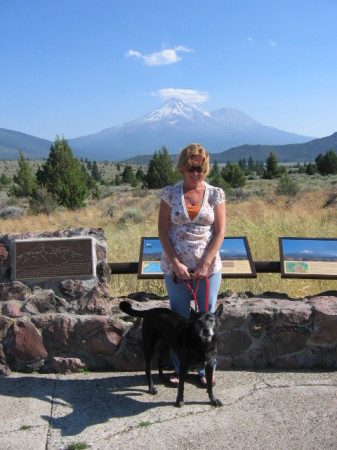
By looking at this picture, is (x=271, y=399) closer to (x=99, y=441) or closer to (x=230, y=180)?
(x=99, y=441)

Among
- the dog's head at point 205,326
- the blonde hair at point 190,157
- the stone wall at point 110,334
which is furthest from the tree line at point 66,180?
the dog's head at point 205,326

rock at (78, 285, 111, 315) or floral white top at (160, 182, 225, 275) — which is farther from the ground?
floral white top at (160, 182, 225, 275)

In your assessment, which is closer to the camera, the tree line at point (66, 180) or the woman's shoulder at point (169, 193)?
the woman's shoulder at point (169, 193)

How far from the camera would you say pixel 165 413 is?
3350mm

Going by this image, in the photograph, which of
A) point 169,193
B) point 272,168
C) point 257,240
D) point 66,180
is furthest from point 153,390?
point 272,168

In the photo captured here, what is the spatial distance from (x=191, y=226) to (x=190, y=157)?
50 cm

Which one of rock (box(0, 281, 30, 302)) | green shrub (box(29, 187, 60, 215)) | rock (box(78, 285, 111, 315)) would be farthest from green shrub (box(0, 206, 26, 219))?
rock (box(78, 285, 111, 315))

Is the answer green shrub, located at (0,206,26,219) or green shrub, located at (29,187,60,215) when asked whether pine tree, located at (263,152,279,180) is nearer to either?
green shrub, located at (29,187,60,215)

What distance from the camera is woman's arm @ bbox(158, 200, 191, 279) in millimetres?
3408

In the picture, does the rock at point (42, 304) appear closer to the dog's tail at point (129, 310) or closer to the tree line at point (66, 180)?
the dog's tail at point (129, 310)

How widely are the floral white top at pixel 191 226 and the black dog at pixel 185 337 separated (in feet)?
1.37

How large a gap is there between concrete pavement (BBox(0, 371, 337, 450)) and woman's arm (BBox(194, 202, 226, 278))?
0.98 metres

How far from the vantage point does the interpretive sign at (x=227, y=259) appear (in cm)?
440

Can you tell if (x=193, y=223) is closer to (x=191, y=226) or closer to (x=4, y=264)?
(x=191, y=226)
